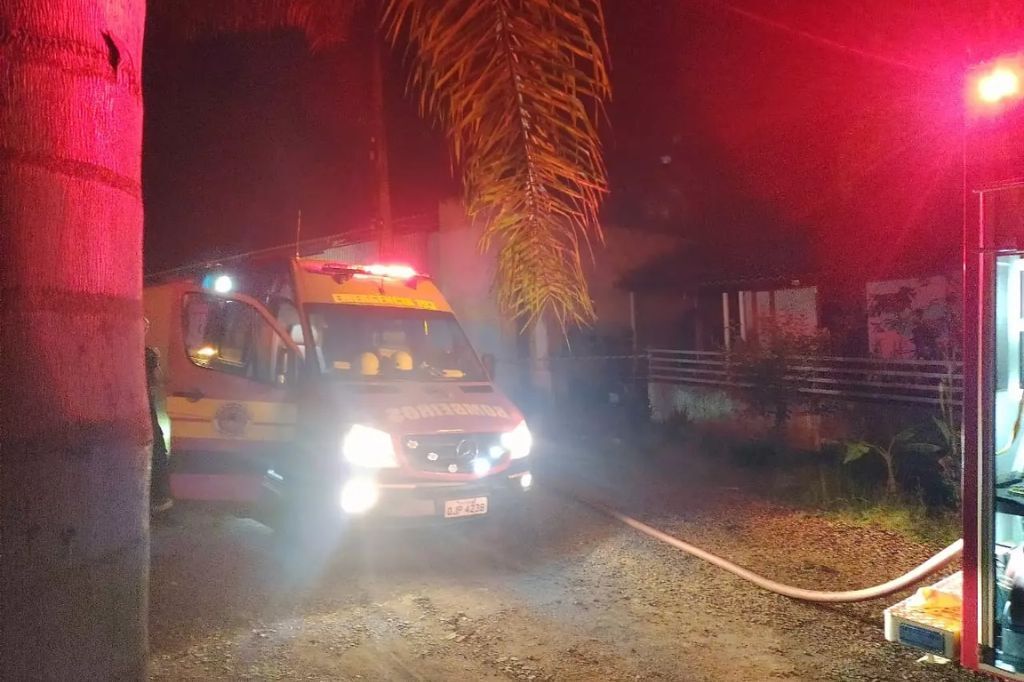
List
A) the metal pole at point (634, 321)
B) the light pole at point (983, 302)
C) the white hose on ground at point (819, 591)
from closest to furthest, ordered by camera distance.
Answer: the light pole at point (983, 302) → the white hose on ground at point (819, 591) → the metal pole at point (634, 321)

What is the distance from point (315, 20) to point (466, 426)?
443 cm

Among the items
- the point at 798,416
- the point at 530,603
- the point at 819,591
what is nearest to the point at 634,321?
the point at 798,416

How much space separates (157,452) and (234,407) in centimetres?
102

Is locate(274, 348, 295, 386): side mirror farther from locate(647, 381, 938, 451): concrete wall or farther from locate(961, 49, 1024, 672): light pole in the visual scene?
locate(647, 381, 938, 451): concrete wall

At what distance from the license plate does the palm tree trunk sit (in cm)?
445

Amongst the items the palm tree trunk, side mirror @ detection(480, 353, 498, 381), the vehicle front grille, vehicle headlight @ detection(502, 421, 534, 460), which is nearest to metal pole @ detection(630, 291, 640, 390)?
side mirror @ detection(480, 353, 498, 381)

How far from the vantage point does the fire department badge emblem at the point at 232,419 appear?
669 cm

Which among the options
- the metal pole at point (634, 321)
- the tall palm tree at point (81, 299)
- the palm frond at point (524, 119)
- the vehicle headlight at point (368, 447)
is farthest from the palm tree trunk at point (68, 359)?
the metal pole at point (634, 321)

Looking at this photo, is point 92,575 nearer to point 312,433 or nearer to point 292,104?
point 312,433

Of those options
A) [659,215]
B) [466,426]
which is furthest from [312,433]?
[659,215]

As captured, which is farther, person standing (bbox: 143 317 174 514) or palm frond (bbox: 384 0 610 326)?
person standing (bbox: 143 317 174 514)

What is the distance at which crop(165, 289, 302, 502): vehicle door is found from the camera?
21.6 ft

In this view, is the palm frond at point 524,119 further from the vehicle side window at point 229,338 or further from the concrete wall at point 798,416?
the concrete wall at point 798,416

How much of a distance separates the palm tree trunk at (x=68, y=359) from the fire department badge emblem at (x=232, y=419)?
5172mm
